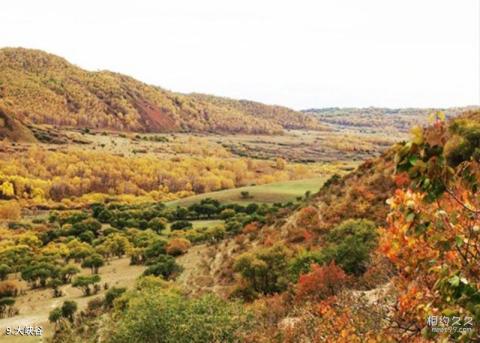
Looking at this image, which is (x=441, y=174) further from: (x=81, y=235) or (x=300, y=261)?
(x=81, y=235)

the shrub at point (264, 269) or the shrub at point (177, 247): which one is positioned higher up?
the shrub at point (264, 269)

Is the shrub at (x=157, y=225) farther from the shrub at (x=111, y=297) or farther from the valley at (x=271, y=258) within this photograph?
the shrub at (x=111, y=297)

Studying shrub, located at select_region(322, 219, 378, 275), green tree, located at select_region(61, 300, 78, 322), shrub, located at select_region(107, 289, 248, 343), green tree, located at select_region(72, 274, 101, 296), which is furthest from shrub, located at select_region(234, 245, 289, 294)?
green tree, located at select_region(72, 274, 101, 296)

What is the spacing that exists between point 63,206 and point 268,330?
109718 millimetres

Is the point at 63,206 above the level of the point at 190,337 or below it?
below

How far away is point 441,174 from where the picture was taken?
4.09m

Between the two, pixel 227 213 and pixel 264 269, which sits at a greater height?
pixel 264 269

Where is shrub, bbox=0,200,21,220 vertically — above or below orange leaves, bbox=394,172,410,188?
below

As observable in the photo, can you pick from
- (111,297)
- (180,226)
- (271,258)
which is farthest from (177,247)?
(271,258)

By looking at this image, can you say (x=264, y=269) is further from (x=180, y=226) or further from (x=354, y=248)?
(x=180, y=226)

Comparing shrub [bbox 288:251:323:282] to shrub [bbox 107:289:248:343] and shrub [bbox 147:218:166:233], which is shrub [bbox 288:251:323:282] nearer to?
shrub [bbox 107:289:248:343]

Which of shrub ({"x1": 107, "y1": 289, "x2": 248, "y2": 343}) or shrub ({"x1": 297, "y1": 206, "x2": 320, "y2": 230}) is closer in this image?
shrub ({"x1": 107, "y1": 289, "x2": 248, "y2": 343})

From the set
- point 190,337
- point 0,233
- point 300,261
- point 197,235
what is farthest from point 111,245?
point 190,337

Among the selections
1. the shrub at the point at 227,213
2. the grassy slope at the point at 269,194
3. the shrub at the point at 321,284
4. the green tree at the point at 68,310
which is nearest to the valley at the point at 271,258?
the shrub at the point at 321,284
